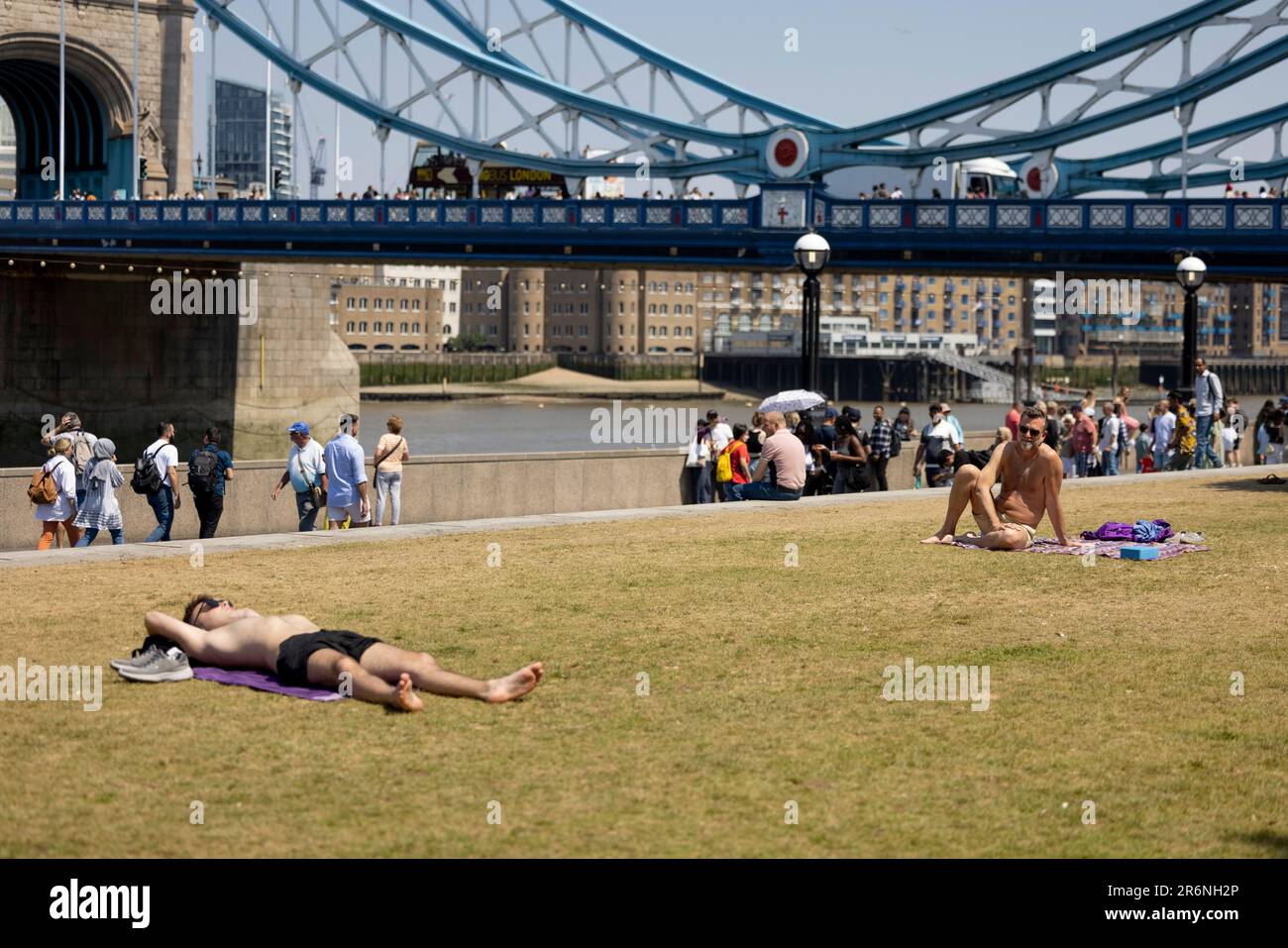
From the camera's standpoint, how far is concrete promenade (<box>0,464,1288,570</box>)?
44.3 feet

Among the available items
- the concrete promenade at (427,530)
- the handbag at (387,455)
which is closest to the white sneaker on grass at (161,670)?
the concrete promenade at (427,530)

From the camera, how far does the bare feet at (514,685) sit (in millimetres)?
8531

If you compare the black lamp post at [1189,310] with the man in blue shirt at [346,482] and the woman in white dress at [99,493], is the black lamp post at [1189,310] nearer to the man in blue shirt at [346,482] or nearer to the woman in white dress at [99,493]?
the man in blue shirt at [346,482]

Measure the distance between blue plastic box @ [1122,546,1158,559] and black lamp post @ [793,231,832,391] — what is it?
9218mm

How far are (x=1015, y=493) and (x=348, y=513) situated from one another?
6412 mm

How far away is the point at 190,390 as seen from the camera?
56.7 metres

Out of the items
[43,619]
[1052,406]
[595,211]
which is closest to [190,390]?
[595,211]

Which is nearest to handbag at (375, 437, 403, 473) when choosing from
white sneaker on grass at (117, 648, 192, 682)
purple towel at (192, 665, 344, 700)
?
purple towel at (192, 665, 344, 700)

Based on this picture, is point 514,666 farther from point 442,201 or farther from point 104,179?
point 104,179

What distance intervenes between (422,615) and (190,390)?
4767 centimetres

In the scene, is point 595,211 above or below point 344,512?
above

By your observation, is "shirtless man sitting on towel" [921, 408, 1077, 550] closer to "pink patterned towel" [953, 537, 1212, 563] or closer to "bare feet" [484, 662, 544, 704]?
"pink patterned towel" [953, 537, 1212, 563]

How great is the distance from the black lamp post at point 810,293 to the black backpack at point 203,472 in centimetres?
784
